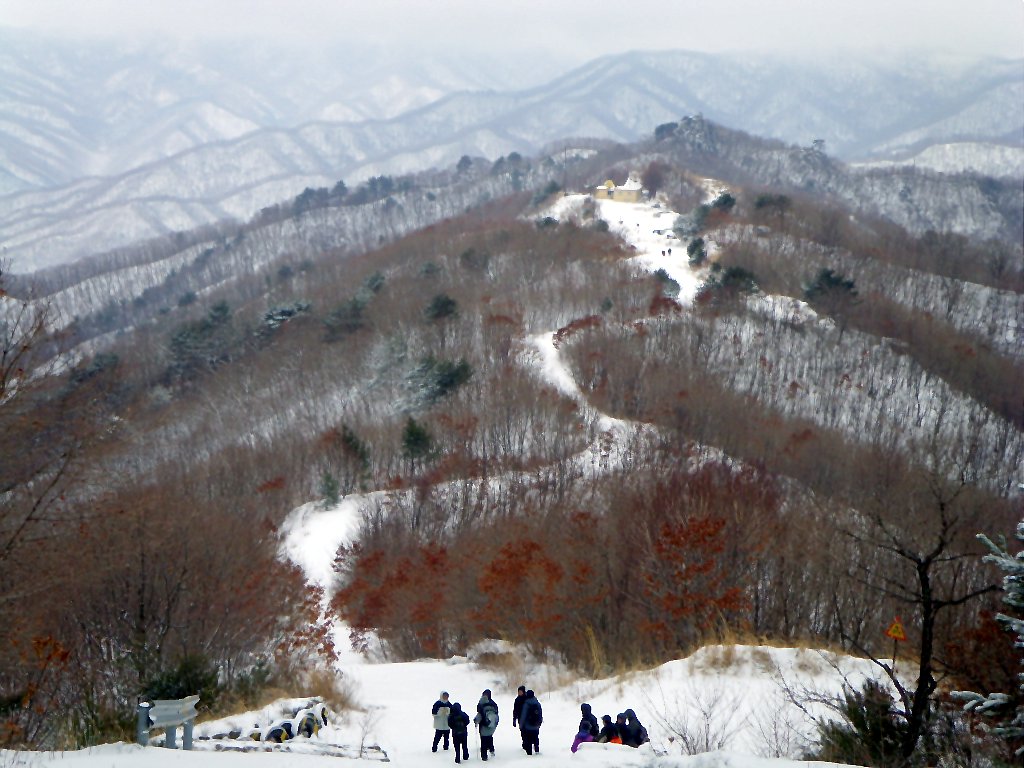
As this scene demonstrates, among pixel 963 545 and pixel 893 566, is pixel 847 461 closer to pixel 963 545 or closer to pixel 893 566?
pixel 963 545

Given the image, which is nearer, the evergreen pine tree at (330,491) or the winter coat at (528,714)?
the winter coat at (528,714)

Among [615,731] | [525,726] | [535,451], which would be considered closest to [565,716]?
[615,731]

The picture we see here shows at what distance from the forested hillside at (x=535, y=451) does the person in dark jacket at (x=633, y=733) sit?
355 cm

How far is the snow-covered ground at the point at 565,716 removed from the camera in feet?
27.0

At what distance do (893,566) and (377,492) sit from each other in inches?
891

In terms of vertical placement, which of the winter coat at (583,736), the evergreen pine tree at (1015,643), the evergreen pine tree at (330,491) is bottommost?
the winter coat at (583,736)

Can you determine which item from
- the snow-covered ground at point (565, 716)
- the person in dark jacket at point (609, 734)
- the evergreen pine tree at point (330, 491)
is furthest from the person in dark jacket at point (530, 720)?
the evergreen pine tree at point (330, 491)

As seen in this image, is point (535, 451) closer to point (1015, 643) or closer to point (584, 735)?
point (584, 735)

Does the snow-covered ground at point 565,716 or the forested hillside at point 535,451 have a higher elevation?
the forested hillside at point 535,451

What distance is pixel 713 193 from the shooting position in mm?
79812

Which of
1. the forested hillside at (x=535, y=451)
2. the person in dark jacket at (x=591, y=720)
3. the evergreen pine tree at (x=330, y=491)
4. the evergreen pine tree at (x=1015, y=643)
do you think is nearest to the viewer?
the evergreen pine tree at (x=1015, y=643)

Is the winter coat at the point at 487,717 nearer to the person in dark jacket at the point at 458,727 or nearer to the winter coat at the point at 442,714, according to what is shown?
the person in dark jacket at the point at 458,727

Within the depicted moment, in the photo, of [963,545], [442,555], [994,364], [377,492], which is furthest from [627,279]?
[963,545]

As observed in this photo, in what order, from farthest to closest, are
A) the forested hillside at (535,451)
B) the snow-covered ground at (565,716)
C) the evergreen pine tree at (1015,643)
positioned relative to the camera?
the forested hillside at (535,451) → the snow-covered ground at (565,716) → the evergreen pine tree at (1015,643)
